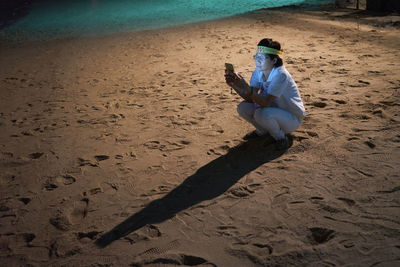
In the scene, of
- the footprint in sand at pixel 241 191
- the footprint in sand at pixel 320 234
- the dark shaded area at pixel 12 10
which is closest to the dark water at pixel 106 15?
the dark shaded area at pixel 12 10

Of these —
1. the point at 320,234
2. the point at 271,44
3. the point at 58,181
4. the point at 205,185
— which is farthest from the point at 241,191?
the point at 58,181

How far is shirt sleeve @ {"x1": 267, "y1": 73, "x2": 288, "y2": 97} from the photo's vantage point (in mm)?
3441

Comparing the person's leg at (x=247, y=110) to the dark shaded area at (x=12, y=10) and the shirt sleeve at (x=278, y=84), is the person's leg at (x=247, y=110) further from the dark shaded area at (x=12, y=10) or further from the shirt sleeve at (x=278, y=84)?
the dark shaded area at (x=12, y=10)

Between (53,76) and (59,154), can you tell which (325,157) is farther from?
(53,76)

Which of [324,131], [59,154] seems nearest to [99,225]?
[59,154]

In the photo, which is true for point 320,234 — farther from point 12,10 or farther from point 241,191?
point 12,10

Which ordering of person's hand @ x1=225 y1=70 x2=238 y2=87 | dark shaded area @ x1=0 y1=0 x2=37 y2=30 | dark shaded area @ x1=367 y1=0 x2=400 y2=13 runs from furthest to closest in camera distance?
1. dark shaded area @ x1=0 y1=0 x2=37 y2=30
2. dark shaded area @ x1=367 y1=0 x2=400 y2=13
3. person's hand @ x1=225 y1=70 x2=238 y2=87

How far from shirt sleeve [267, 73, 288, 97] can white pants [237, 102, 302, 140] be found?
234mm

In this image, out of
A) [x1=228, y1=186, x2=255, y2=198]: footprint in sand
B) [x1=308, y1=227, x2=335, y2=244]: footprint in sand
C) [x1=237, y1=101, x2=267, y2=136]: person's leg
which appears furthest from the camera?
[x1=237, y1=101, x2=267, y2=136]: person's leg

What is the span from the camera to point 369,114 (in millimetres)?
4383

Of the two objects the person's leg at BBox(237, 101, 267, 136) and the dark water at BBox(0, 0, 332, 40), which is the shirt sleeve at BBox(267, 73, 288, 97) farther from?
the dark water at BBox(0, 0, 332, 40)

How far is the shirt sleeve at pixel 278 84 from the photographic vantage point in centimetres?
344

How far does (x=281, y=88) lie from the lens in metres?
3.48

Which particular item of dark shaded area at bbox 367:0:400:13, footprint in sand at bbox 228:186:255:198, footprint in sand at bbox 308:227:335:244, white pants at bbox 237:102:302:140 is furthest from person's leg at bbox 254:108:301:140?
dark shaded area at bbox 367:0:400:13
